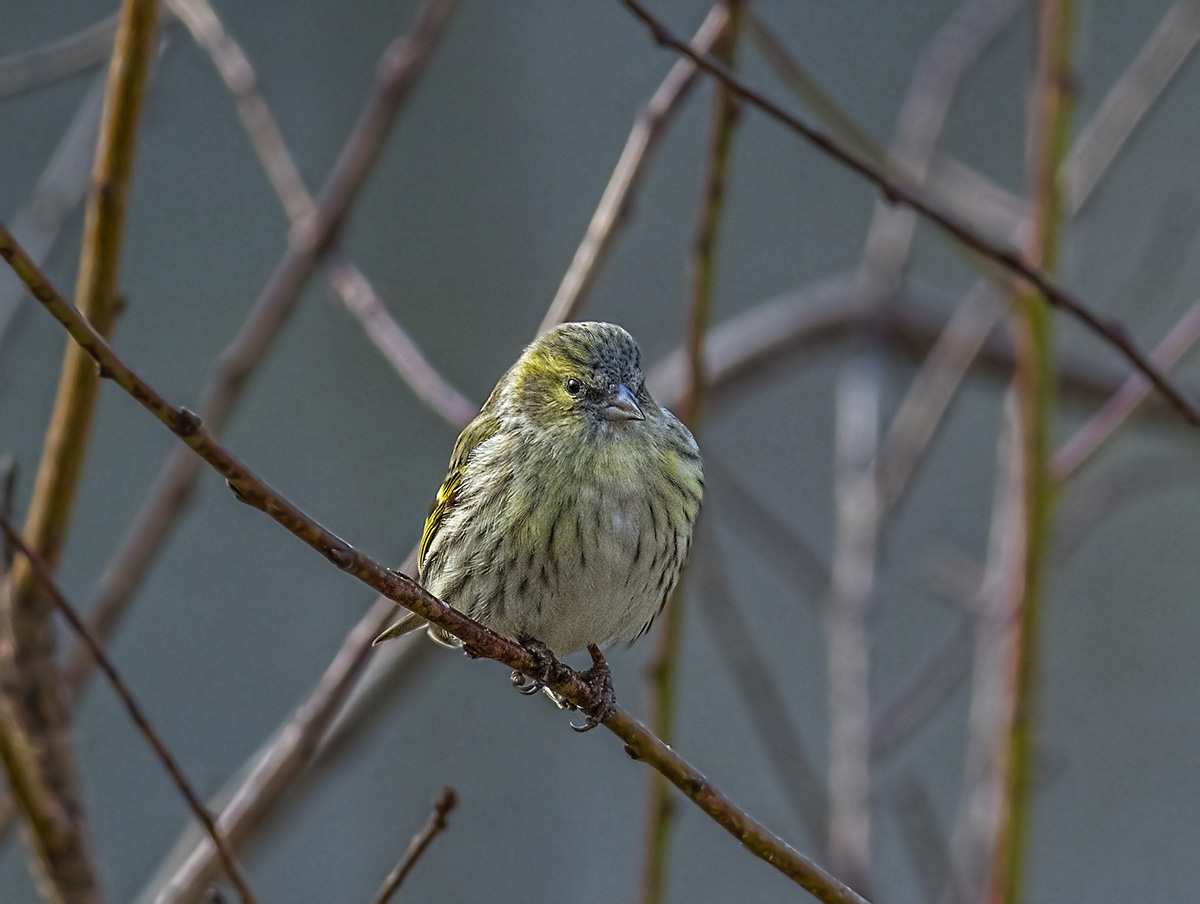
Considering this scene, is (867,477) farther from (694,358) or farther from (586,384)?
(694,358)

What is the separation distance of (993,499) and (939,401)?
3.89 metres

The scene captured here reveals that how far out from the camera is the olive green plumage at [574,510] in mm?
2709

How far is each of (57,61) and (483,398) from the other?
3619mm

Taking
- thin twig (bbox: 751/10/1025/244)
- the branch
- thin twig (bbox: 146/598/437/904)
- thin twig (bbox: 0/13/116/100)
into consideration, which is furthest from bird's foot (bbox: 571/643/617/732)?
thin twig (bbox: 0/13/116/100)

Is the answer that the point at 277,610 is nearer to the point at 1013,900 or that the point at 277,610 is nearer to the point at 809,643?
the point at 809,643

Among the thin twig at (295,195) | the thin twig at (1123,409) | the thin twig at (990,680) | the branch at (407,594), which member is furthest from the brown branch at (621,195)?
the thin twig at (1123,409)

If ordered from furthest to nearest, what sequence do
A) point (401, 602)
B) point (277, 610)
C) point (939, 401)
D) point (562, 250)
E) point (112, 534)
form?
point (562, 250) → point (277, 610) → point (112, 534) → point (939, 401) → point (401, 602)

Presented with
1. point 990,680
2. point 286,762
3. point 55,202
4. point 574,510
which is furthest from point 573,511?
point 55,202

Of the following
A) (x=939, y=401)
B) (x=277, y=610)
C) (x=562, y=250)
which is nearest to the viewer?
(x=939, y=401)

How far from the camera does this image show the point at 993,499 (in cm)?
698

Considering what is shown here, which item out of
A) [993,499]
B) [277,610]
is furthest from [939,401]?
[277,610]

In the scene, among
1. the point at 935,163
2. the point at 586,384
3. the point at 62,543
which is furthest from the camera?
the point at 935,163

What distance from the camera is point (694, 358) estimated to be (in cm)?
249

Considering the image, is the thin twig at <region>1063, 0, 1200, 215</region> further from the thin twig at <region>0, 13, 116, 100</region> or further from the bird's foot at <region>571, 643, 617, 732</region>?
the thin twig at <region>0, 13, 116, 100</region>
